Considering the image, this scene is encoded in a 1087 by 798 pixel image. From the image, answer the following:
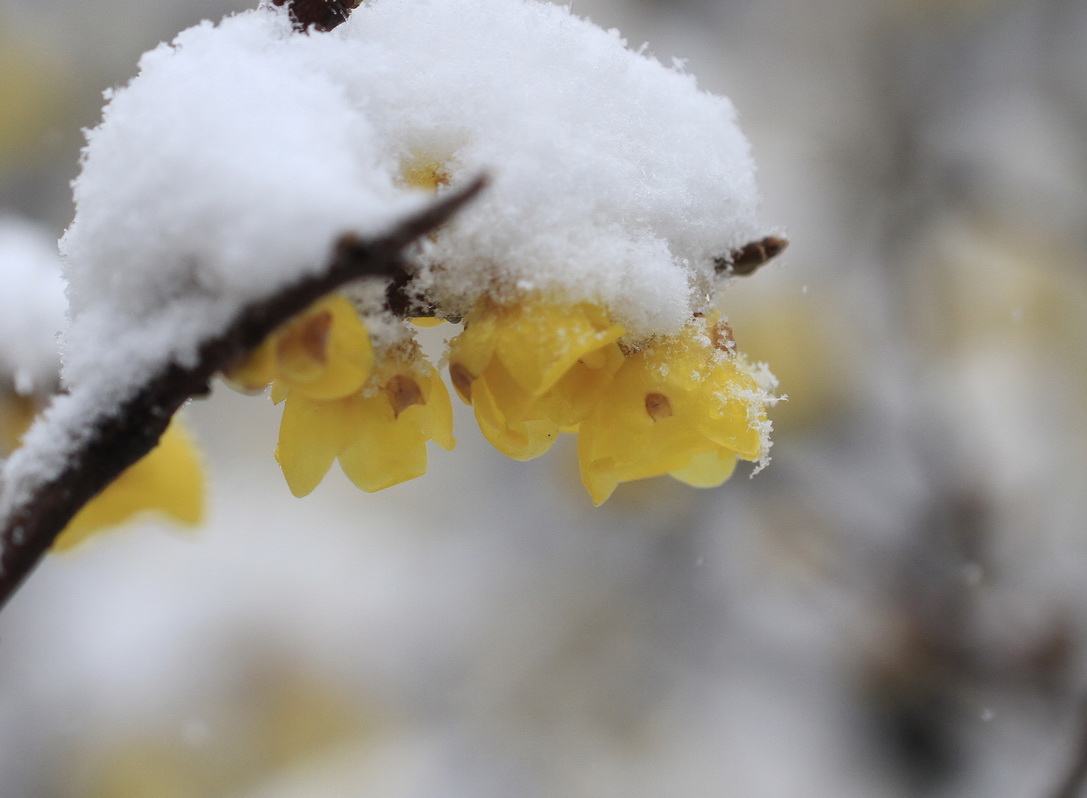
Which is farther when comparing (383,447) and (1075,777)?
(1075,777)

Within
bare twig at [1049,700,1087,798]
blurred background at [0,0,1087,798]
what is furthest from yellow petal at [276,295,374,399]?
blurred background at [0,0,1087,798]

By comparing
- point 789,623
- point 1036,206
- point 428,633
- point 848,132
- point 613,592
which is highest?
point 848,132

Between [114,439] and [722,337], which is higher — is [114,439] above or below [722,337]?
below

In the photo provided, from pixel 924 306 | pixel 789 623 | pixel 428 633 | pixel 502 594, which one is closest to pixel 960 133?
pixel 924 306

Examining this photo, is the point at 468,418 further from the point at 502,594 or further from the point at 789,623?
the point at 789,623

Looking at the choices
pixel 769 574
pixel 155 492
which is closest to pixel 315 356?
pixel 155 492

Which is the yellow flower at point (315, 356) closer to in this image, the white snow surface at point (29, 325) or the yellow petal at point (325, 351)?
the yellow petal at point (325, 351)

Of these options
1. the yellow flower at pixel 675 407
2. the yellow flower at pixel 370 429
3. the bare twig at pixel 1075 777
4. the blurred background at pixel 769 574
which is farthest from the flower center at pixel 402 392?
the blurred background at pixel 769 574

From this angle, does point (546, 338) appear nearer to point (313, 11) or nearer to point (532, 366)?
point (532, 366)
